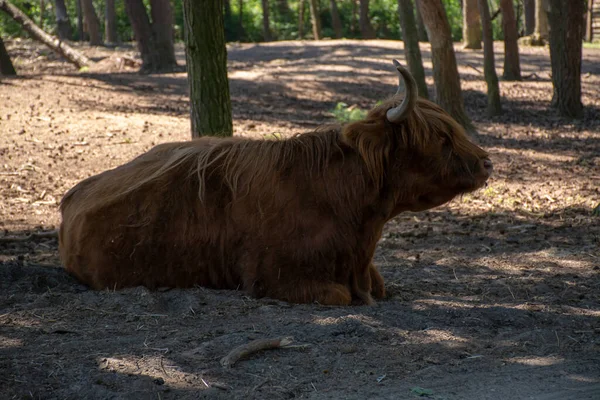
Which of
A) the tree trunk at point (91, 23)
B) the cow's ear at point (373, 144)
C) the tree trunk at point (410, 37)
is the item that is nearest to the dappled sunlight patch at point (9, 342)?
the cow's ear at point (373, 144)

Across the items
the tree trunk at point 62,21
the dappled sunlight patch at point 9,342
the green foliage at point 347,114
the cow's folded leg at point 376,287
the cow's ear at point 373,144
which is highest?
the tree trunk at point 62,21

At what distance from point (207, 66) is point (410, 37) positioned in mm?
6796

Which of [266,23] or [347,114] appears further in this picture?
[266,23]

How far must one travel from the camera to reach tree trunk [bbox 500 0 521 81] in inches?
690

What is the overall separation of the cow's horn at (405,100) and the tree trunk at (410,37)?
28.3 feet

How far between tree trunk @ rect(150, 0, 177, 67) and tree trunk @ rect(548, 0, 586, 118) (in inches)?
394

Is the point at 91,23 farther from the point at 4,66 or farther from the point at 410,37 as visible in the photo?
the point at 410,37

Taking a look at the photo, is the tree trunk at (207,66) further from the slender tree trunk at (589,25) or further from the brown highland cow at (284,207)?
the slender tree trunk at (589,25)

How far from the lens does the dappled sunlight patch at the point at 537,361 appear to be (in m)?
4.33

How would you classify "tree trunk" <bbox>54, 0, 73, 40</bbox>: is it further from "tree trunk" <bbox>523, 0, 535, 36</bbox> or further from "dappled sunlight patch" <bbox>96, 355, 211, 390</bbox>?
"dappled sunlight patch" <bbox>96, 355, 211, 390</bbox>

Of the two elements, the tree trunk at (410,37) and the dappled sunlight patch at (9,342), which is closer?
the dappled sunlight patch at (9,342)

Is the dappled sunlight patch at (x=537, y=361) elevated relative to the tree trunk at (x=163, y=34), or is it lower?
lower

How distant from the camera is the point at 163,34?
20828 millimetres

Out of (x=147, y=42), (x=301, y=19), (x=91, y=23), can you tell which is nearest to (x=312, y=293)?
(x=147, y=42)
